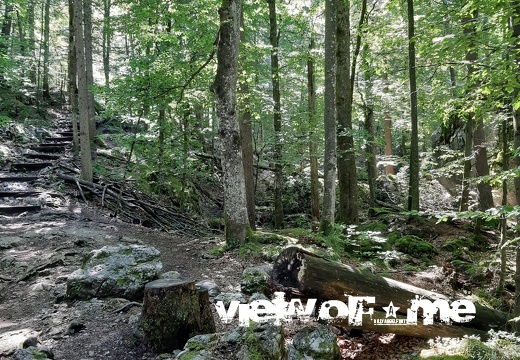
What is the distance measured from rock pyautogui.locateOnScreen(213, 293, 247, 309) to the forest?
6.92 feet

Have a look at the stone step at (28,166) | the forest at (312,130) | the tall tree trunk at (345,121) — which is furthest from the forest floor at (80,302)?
the stone step at (28,166)

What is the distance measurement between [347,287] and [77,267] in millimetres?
4677

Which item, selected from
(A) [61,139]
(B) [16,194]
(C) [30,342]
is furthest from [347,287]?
(A) [61,139]

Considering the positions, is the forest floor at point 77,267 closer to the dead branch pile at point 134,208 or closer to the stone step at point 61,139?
the dead branch pile at point 134,208

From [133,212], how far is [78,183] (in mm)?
1936

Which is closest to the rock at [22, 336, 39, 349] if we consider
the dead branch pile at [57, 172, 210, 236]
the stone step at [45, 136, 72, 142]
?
the dead branch pile at [57, 172, 210, 236]

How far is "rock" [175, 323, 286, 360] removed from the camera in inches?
119

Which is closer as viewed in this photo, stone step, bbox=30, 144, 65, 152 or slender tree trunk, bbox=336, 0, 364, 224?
slender tree trunk, bbox=336, 0, 364, 224

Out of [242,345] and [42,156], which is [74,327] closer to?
[242,345]

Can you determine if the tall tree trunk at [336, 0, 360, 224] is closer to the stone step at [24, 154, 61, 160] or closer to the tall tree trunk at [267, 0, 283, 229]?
the tall tree trunk at [267, 0, 283, 229]

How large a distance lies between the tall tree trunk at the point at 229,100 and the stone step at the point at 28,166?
28.8 ft

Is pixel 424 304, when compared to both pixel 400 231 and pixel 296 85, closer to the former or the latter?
pixel 400 231

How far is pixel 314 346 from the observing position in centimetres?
348

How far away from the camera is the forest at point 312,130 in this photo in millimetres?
6273
